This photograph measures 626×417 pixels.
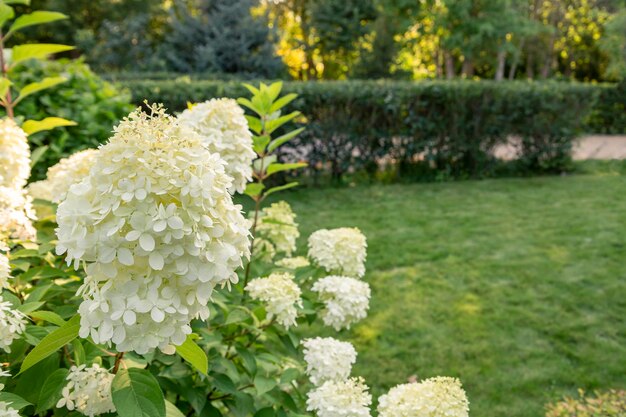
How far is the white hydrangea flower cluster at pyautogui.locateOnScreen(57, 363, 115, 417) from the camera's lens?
1336mm

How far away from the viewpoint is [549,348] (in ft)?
13.0

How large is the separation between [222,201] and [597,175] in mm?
9739

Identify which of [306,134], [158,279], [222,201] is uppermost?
[222,201]

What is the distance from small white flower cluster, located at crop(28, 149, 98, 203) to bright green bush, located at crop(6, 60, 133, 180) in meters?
1.72

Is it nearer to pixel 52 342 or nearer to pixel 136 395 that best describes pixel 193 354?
pixel 136 395

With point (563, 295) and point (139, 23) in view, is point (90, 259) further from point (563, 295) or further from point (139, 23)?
point (139, 23)

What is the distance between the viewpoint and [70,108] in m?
4.45

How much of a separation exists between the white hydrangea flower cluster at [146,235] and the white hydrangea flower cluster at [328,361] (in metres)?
0.99

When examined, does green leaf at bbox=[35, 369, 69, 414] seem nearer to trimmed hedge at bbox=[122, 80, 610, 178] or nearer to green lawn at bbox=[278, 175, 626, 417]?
green lawn at bbox=[278, 175, 626, 417]

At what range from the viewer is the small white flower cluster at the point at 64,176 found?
75.5 inches

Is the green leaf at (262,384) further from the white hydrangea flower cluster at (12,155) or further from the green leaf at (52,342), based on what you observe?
the white hydrangea flower cluster at (12,155)

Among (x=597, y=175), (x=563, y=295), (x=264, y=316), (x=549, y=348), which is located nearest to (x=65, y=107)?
(x=264, y=316)

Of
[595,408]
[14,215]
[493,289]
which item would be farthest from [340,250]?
[493,289]

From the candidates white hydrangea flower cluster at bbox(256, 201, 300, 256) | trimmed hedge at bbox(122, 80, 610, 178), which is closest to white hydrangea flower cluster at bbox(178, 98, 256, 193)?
white hydrangea flower cluster at bbox(256, 201, 300, 256)
